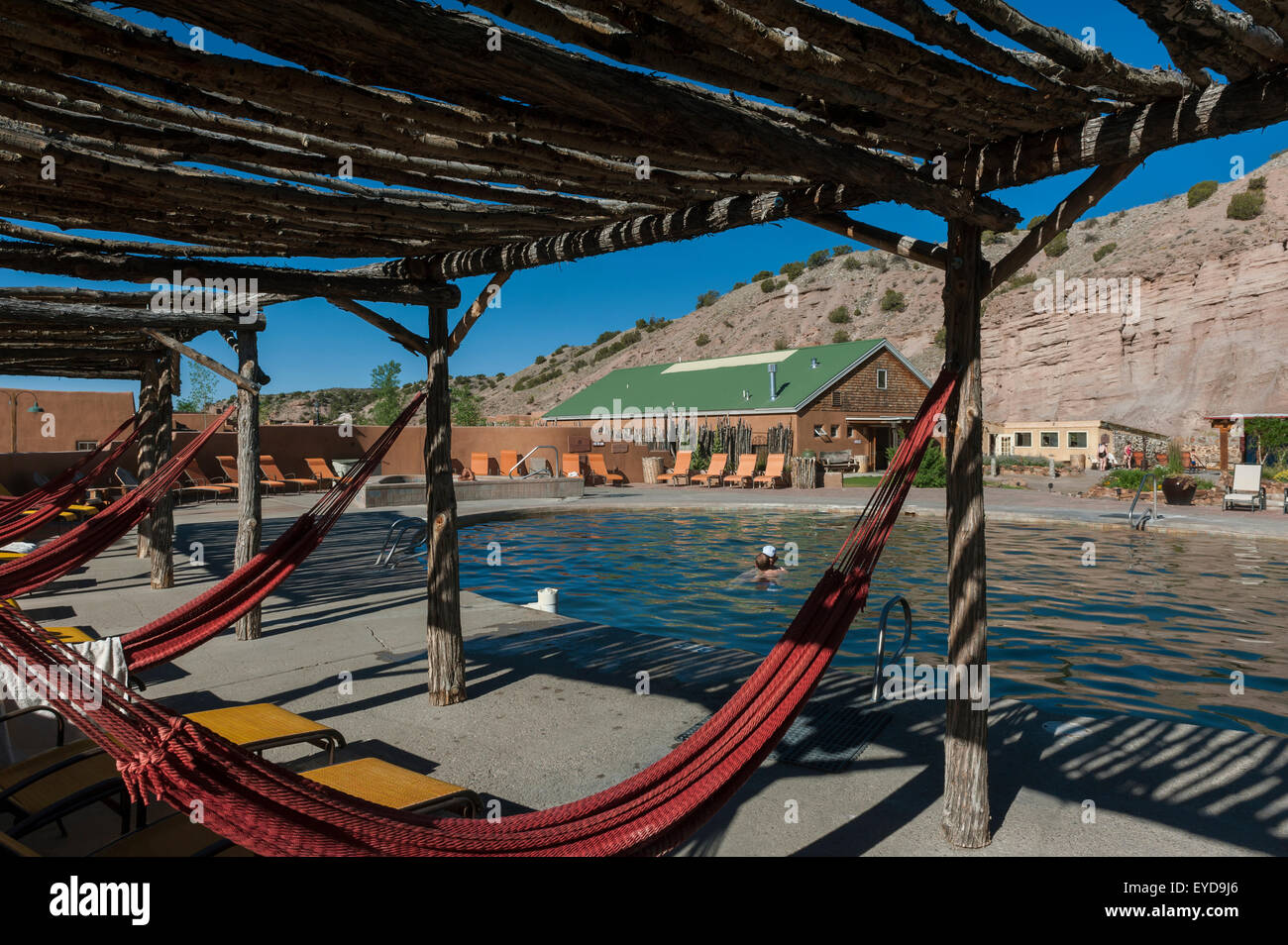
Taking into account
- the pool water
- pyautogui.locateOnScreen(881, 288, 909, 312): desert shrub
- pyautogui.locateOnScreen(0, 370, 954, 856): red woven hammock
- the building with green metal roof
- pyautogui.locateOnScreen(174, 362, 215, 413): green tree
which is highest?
pyautogui.locateOnScreen(881, 288, 909, 312): desert shrub

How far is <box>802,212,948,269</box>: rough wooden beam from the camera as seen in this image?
3.77m

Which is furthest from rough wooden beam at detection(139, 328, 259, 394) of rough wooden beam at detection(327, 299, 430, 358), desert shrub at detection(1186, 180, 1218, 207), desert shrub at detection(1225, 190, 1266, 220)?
desert shrub at detection(1186, 180, 1218, 207)

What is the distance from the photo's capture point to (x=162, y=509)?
9.05 meters

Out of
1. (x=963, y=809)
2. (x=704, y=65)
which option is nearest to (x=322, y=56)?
(x=704, y=65)

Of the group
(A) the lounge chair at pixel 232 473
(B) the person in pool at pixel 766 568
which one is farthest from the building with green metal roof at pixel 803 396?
(B) the person in pool at pixel 766 568

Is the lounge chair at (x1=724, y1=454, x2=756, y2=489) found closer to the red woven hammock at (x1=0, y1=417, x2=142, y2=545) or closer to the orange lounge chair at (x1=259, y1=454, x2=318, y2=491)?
the orange lounge chair at (x1=259, y1=454, x2=318, y2=491)

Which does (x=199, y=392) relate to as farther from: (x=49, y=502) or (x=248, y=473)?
(x=248, y=473)

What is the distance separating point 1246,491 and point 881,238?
17806 millimetres

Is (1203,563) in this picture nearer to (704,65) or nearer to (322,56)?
(704,65)

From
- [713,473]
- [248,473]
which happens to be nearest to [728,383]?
[713,473]

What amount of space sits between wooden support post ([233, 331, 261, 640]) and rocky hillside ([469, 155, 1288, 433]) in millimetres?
29161
